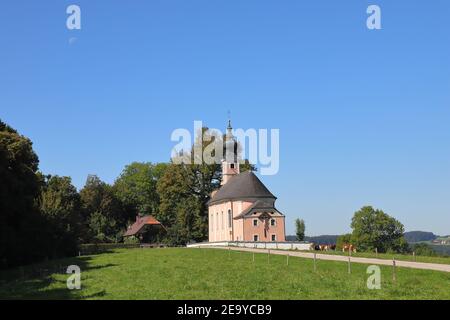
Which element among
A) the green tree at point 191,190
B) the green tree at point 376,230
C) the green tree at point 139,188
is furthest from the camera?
the green tree at point 139,188

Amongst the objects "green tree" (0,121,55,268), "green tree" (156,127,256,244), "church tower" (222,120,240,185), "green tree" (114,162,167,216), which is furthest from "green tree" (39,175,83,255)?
"green tree" (114,162,167,216)

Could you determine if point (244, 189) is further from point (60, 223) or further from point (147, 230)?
point (60, 223)

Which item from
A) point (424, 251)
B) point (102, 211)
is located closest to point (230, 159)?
point (102, 211)

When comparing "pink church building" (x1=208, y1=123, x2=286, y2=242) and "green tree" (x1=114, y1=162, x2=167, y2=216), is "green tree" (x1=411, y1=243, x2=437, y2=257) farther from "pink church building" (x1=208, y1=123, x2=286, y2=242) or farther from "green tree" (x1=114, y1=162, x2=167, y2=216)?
"green tree" (x1=114, y1=162, x2=167, y2=216)

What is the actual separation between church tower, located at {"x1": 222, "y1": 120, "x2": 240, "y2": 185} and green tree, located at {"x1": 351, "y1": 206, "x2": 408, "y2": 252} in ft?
105

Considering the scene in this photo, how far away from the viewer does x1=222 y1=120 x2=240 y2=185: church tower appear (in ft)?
324

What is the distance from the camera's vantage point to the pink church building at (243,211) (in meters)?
82.8

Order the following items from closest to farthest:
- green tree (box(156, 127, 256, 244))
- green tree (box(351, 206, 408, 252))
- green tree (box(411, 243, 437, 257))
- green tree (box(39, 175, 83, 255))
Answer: green tree (box(39, 175, 83, 255))
green tree (box(411, 243, 437, 257))
green tree (box(156, 127, 256, 244))
green tree (box(351, 206, 408, 252))

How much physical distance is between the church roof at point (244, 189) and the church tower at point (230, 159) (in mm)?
5550

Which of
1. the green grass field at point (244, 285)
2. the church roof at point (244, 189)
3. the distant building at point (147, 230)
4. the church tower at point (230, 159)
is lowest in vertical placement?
the distant building at point (147, 230)

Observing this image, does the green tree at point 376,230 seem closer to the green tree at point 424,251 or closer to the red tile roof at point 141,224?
the green tree at point 424,251

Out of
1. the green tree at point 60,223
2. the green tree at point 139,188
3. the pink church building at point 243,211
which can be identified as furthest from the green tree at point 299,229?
the green tree at point 60,223

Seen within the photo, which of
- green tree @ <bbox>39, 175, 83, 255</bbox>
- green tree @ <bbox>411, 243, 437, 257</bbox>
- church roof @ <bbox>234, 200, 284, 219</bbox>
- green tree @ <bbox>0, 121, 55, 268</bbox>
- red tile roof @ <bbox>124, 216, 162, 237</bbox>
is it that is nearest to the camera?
green tree @ <bbox>0, 121, 55, 268</bbox>
